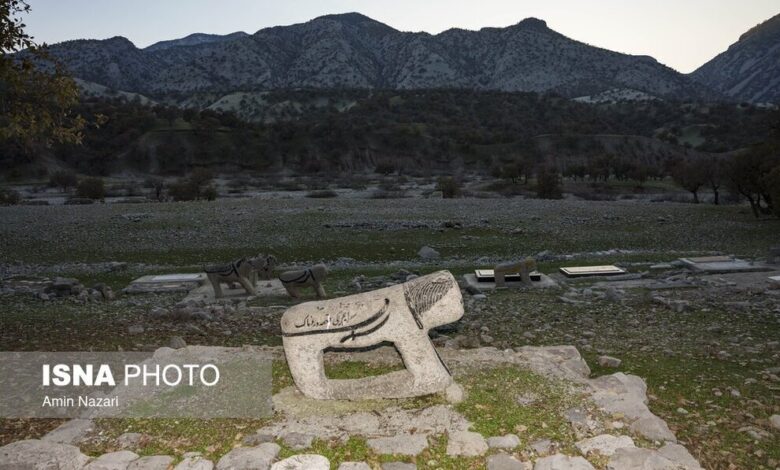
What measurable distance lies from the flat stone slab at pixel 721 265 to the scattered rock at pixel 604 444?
12503 mm

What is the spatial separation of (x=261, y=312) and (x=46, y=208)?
1179 inches

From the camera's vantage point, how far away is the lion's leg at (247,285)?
50.2 feet

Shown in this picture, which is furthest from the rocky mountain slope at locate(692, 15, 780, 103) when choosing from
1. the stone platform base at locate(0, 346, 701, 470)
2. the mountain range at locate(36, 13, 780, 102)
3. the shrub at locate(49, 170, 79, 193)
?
the stone platform base at locate(0, 346, 701, 470)

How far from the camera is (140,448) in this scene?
6531 mm

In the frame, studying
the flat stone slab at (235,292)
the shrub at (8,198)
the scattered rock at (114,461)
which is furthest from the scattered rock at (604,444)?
the shrub at (8,198)

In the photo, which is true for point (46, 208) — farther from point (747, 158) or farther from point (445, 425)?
point (747, 158)

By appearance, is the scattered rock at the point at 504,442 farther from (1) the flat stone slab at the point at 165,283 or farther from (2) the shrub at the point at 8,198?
(2) the shrub at the point at 8,198

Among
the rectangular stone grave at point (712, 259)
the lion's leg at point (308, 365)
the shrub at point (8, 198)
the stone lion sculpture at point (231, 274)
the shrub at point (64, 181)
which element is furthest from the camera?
the shrub at point (64, 181)

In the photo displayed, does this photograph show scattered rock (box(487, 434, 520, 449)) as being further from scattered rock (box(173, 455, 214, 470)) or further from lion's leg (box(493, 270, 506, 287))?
lion's leg (box(493, 270, 506, 287))

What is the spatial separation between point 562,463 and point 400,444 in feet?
5.83

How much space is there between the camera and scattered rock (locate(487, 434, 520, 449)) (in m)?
6.41

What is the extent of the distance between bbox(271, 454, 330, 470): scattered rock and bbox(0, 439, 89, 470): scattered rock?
2.18 m

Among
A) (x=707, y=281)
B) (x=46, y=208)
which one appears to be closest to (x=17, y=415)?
(x=707, y=281)

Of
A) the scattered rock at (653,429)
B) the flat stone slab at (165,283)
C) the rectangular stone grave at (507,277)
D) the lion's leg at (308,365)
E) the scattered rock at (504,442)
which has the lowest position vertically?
the flat stone slab at (165,283)
